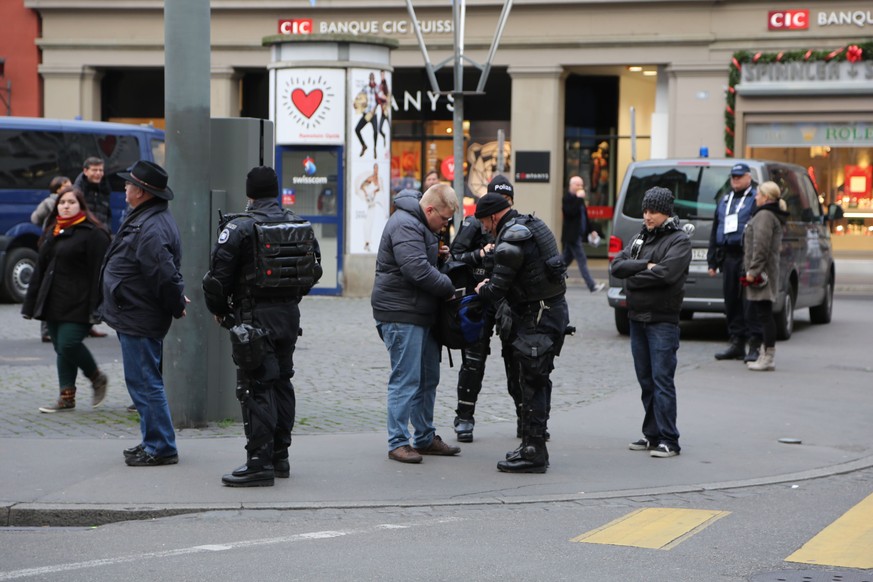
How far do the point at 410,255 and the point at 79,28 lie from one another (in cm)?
2372

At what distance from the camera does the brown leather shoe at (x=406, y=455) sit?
27.5 feet

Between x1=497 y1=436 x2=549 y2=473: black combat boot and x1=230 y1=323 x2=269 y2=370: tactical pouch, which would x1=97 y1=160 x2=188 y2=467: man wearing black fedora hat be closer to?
x1=230 y1=323 x2=269 y2=370: tactical pouch

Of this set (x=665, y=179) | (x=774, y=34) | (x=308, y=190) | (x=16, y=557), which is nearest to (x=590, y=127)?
(x=774, y=34)

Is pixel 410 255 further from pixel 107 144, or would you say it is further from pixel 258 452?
pixel 107 144

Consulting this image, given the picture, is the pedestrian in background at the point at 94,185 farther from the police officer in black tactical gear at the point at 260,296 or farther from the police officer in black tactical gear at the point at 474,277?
the police officer in black tactical gear at the point at 260,296

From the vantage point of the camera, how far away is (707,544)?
6.56 metres

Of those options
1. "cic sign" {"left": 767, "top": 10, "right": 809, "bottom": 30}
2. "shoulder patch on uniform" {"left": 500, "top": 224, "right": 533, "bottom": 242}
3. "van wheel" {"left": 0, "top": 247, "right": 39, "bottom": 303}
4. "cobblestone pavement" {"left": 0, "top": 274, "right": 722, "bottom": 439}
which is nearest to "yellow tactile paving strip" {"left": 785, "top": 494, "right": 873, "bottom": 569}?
"shoulder patch on uniform" {"left": 500, "top": 224, "right": 533, "bottom": 242}

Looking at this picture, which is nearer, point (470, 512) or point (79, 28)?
point (470, 512)

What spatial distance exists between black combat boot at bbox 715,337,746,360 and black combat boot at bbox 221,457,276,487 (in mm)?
7426

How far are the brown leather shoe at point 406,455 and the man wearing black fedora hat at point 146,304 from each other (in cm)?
136

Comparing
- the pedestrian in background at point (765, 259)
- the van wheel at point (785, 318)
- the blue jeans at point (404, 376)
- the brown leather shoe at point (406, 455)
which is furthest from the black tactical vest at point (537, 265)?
the van wheel at point (785, 318)

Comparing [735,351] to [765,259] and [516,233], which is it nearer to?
[765,259]

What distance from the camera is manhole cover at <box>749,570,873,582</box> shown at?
588 cm

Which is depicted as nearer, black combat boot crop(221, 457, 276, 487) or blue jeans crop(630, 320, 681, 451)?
black combat boot crop(221, 457, 276, 487)
